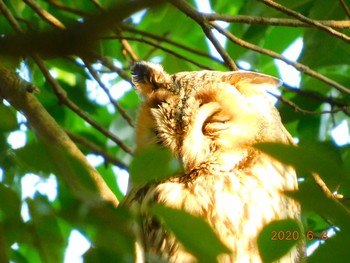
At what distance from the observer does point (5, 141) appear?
3.99ft

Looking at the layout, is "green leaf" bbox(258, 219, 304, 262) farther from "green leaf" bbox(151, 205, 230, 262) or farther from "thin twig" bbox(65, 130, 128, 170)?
"thin twig" bbox(65, 130, 128, 170)

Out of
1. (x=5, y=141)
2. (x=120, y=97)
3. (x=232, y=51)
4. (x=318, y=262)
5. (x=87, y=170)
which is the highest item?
(x=120, y=97)

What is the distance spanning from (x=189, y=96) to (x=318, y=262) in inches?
64.0

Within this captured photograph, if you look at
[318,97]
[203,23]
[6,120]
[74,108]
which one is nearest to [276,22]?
[203,23]

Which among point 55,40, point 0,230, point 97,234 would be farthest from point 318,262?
point 55,40

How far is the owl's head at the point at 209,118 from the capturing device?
2459 mm

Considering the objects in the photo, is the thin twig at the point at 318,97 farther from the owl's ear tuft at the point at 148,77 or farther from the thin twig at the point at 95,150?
the thin twig at the point at 95,150

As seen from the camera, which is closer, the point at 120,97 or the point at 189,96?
the point at 189,96

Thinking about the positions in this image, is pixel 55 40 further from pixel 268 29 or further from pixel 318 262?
pixel 268 29

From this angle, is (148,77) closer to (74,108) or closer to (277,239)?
(74,108)

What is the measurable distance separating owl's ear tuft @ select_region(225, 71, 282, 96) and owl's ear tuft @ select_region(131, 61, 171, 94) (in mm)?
260

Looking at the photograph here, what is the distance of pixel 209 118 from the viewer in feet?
8.38

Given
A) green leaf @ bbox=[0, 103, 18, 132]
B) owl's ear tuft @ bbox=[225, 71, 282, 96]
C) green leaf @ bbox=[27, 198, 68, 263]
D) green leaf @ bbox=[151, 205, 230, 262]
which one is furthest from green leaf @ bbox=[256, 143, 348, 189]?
owl's ear tuft @ bbox=[225, 71, 282, 96]

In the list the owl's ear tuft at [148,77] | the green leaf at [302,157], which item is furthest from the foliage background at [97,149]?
the owl's ear tuft at [148,77]
